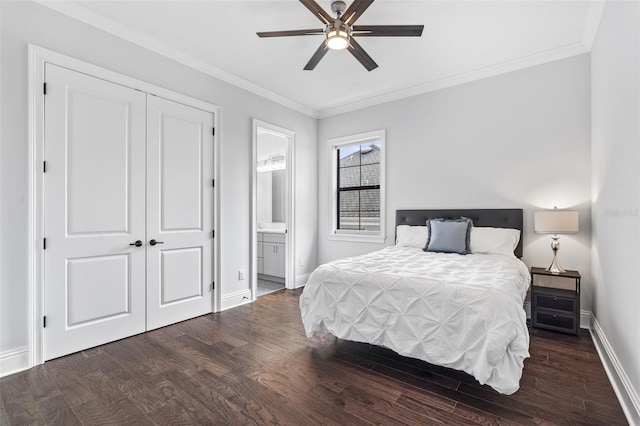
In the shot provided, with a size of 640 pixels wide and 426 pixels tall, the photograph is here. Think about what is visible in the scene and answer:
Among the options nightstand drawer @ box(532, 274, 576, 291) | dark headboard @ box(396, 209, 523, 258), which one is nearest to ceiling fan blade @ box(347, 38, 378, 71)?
dark headboard @ box(396, 209, 523, 258)

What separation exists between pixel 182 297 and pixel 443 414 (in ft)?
8.86

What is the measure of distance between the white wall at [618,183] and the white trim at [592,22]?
86 mm

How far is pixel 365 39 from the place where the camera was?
299 centimetres

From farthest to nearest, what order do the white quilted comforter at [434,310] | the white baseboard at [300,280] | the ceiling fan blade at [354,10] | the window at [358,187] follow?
the white baseboard at [300,280], the window at [358,187], the ceiling fan blade at [354,10], the white quilted comforter at [434,310]

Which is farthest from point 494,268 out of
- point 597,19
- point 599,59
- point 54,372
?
point 54,372

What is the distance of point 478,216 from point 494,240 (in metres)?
0.41

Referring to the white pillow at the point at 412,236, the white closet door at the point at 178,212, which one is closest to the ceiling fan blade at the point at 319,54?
the white closet door at the point at 178,212

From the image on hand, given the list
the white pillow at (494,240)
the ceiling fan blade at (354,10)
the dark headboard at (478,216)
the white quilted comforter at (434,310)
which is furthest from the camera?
the dark headboard at (478,216)

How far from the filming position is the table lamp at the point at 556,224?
2852 mm

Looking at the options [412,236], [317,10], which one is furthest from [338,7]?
[412,236]

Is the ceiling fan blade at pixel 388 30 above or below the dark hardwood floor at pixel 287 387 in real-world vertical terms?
above

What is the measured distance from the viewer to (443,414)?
68.7 inches

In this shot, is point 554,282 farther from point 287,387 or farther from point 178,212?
point 178,212

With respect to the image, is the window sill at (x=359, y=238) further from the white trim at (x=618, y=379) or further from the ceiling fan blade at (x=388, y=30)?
the ceiling fan blade at (x=388, y=30)
